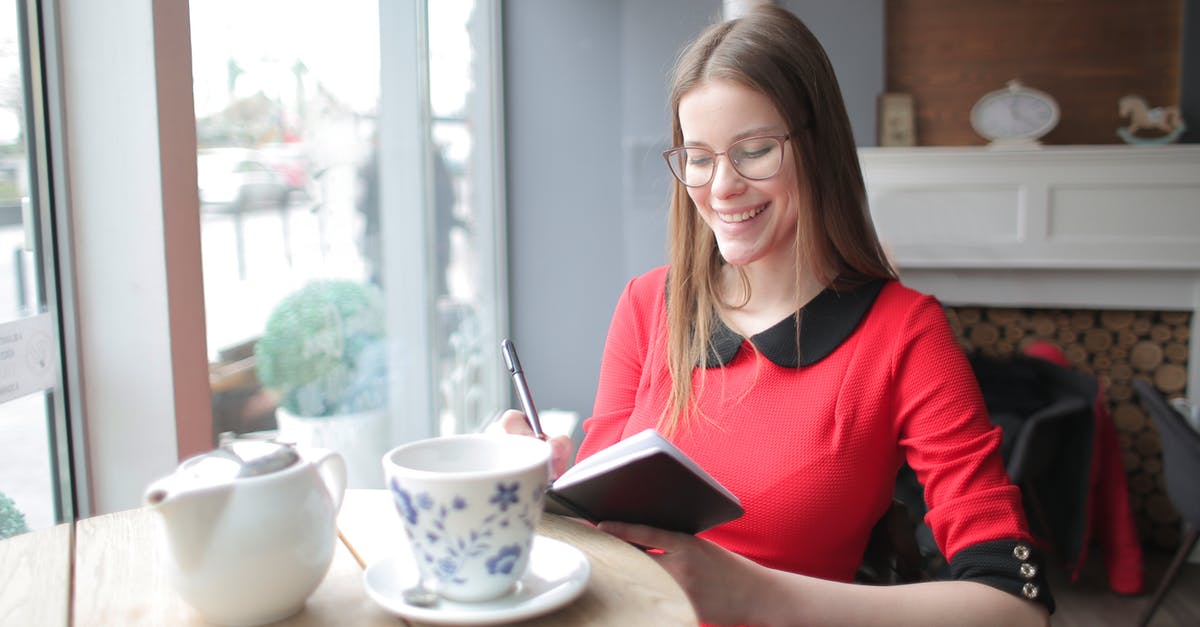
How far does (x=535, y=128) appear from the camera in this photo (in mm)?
3639

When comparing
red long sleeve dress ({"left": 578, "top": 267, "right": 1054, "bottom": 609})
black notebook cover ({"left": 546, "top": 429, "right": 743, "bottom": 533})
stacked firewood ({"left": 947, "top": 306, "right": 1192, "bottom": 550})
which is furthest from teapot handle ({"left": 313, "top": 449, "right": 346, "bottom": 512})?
stacked firewood ({"left": 947, "top": 306, "right": 1192, "bottom": 550})

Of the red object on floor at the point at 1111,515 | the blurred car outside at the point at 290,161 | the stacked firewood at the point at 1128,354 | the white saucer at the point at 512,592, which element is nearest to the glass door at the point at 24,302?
the blurred car outside at the point at 290,161

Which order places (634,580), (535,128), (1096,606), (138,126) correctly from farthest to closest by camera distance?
(535,128), (1096,606), (138,126), (634,580)

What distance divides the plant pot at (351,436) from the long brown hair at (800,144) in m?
1.04

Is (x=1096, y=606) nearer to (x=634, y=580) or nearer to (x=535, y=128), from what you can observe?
(x=535, y=128)

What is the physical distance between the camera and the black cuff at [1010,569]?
1.01 meters

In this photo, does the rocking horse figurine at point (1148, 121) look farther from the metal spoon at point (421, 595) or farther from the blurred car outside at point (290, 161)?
the metal spoon at point (421, 595)

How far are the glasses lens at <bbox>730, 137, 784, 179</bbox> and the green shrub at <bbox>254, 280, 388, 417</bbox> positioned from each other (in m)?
1.08

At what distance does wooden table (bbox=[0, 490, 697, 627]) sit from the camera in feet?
2.27

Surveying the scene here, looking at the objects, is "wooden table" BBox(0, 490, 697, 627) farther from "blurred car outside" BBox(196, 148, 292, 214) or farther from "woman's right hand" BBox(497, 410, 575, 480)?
"blurred car outside" BBox(196, 148, 292, 214)

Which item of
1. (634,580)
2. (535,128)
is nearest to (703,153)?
(634,580)

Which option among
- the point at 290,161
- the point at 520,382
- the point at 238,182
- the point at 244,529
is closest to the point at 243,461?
the point at 244,529

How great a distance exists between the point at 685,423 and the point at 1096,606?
99.1 inches

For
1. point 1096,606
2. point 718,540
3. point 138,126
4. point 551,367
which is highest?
point 138,126
